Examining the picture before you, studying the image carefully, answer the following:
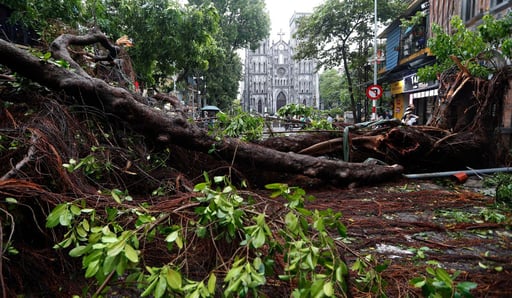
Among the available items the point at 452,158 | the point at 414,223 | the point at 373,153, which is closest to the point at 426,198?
the point at 414,223

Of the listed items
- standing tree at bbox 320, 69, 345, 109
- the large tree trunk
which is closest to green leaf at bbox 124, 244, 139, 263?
the large tree trunk

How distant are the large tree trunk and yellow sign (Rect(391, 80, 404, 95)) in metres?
19.9

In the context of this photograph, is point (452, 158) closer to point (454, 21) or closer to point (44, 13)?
point (454, 21)

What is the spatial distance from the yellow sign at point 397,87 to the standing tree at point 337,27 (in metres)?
3.64

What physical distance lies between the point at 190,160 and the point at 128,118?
1.04 metres

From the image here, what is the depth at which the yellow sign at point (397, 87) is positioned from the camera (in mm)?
22734

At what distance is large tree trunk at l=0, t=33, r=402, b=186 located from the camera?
3.43m

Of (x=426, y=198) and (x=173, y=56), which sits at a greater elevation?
(x=173, y=56)

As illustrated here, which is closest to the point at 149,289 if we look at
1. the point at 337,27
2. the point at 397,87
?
the point at 337,27

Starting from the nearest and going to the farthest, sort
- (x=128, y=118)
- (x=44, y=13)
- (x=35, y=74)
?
(x=35, y=74) → (x=128, y=118) → (x=44, y=13)

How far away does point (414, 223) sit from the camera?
3209 mm

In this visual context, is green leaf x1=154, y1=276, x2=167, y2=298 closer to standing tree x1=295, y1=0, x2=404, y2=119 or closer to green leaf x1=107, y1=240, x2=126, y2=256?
green leaf x1=107, y1=240, x2=126, y2=256

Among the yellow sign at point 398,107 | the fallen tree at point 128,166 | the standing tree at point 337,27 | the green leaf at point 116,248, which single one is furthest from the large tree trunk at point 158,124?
the yellow sign at point 398,107

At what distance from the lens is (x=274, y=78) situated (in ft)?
260
